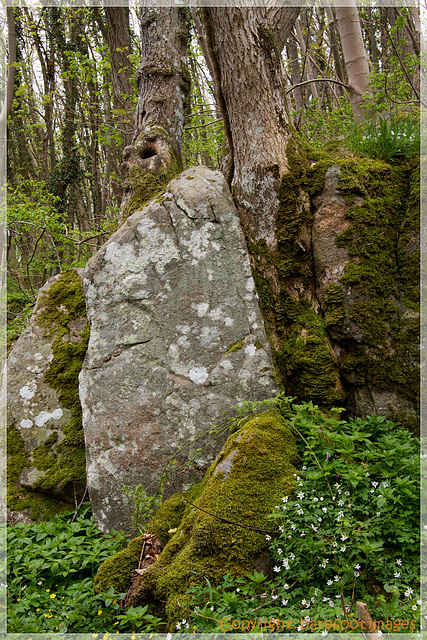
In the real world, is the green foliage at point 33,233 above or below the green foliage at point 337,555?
above

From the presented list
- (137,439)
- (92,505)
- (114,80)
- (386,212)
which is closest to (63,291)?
(137,439)

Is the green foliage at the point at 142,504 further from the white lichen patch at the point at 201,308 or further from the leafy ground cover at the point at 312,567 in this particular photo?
the white lichen patch at the point at 201,308

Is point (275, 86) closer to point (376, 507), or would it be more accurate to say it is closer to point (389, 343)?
point (389, 343)

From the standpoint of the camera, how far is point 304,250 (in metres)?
4.02

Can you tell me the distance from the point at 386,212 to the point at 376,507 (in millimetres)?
2601

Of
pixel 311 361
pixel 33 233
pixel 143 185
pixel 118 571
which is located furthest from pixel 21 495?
pixel 33 233

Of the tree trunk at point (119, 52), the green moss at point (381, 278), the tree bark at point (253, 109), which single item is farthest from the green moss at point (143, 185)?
the tree trunk at point (119, 52)

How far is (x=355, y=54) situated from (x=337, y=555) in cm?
651

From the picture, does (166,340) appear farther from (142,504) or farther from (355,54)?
(355,54)

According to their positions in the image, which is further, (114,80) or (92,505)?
(114,80)

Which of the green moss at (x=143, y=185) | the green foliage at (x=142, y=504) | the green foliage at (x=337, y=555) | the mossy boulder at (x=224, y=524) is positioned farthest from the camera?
the green moss at (x=143, y=185)

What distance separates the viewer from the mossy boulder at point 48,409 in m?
3.79

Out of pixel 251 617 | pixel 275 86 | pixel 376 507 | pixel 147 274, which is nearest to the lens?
pixel 251 617

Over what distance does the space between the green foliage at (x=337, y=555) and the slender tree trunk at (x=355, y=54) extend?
5.26 m
